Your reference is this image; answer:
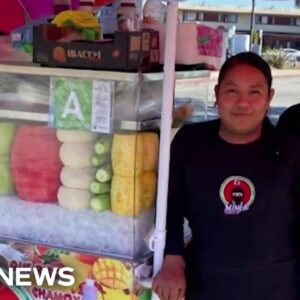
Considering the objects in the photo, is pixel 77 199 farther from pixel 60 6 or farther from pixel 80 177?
pixel 60 6

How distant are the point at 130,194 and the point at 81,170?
0.58ft

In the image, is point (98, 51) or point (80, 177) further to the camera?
point (80, 177)

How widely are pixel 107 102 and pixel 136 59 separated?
14 cm

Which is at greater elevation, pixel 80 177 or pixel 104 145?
pixel 104 145

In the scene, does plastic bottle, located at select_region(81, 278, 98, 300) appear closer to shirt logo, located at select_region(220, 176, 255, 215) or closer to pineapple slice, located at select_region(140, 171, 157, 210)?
pineapple slice, located at select_region(140, 171, 157, 210)

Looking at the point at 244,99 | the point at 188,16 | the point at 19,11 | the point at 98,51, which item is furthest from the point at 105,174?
the point at 188,16

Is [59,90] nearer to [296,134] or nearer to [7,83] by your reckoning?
[7,83]

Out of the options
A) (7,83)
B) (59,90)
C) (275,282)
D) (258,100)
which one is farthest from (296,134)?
(7,83)

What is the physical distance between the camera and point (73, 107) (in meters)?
1.71

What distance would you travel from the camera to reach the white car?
12384 millimetres

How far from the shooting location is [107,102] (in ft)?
5.43

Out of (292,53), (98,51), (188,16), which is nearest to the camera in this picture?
(98,51)

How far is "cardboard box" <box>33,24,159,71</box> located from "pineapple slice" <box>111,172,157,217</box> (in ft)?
1.03

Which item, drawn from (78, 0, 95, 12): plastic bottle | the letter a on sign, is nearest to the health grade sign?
the letter a on sign
